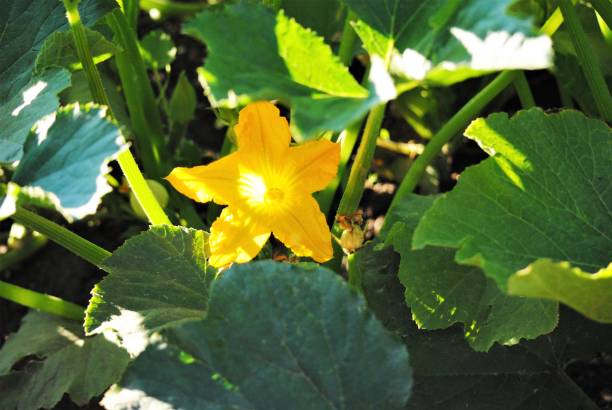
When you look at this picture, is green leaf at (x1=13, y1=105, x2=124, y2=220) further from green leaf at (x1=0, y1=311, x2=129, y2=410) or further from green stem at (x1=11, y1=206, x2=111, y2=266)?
green leaf at (x1=0, y1=311, x2=129, y2=410)

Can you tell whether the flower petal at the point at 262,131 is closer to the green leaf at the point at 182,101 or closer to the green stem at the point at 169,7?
the green leaf at the point at 182,101

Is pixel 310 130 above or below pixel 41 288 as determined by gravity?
above

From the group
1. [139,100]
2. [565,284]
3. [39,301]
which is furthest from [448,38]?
[39,301]

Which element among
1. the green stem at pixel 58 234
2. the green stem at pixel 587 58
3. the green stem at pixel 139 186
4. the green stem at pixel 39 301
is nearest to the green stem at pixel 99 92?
the green stem at pixel 139 186

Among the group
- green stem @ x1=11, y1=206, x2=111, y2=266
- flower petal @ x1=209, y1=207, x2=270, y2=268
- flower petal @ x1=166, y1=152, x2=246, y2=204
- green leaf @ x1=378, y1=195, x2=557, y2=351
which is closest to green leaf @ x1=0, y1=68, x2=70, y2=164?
green stem @ x1=11, y1=206, x2=111, y2=266

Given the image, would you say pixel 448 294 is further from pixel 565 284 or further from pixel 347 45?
pixel 347 45

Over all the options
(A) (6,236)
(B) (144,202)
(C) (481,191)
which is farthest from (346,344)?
(A) (6,236)

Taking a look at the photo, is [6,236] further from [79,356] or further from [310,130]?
[310,130]
